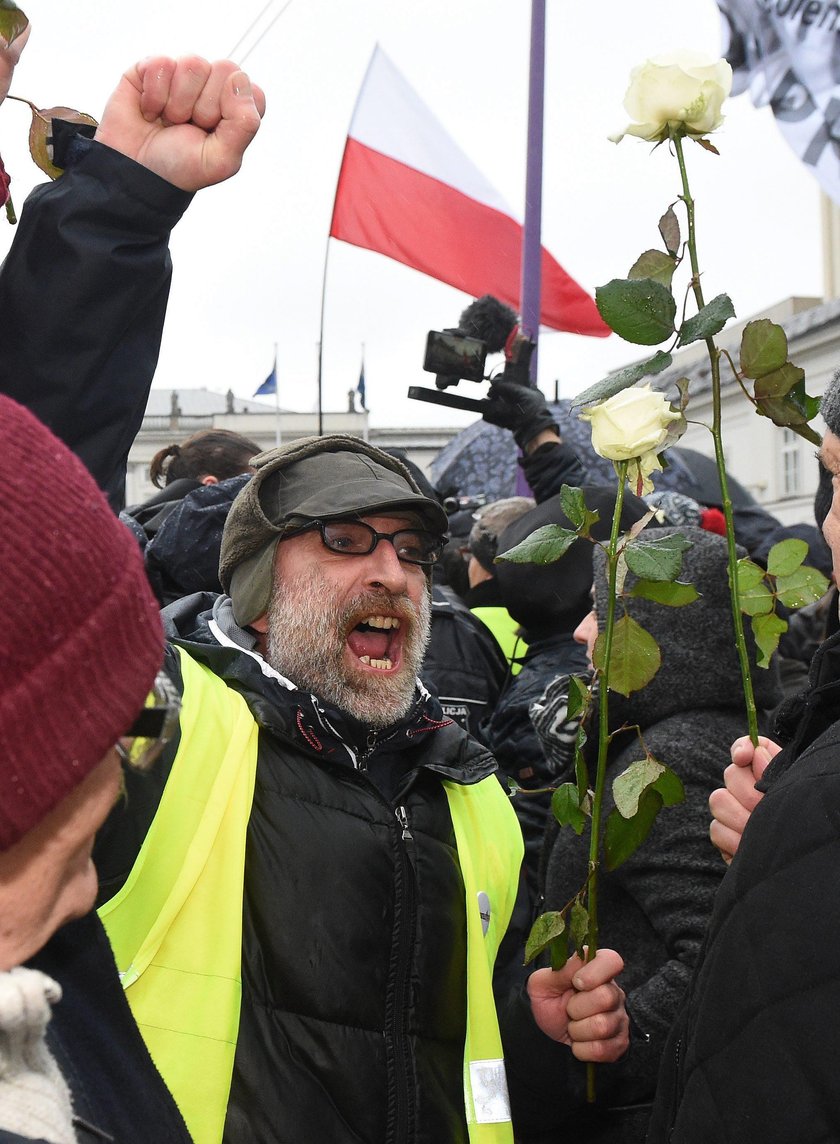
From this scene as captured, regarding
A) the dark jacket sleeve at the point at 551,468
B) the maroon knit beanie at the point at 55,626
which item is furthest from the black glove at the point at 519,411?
the maroon knit beanie at the point at 55,626

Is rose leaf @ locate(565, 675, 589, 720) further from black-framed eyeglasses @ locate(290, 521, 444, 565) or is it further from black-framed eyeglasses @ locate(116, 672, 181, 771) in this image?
black-framed eyeglasses @ locate(116, 672, 181, 771)

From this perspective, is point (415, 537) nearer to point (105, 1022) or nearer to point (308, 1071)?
point (308, 1071)

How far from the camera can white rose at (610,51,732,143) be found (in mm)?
1717

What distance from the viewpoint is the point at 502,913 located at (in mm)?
2303

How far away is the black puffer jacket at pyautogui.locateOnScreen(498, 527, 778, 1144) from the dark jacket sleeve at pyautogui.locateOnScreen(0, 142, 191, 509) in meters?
1.11

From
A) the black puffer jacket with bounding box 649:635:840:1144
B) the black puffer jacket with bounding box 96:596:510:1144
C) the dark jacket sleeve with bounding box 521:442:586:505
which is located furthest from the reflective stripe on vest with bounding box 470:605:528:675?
the black puffer jacket with bounding box 649:635:840:1144

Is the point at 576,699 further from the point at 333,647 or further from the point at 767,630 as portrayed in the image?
the point at 333,647

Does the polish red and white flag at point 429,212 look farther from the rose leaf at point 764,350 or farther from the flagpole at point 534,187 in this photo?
the rose leaf at point 764,350

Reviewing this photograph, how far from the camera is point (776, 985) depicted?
135 centimetres

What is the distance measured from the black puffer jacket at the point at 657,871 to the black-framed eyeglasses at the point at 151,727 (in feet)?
4.40

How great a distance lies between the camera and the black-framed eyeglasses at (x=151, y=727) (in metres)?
1.06

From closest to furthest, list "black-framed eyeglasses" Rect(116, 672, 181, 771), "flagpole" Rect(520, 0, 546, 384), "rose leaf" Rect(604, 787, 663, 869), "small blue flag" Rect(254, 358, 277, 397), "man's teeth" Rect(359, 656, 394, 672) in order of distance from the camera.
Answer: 1. "black-framed eyeglasses" Rect(116, 672, 181, 771)
2. "rose leaf" Rect(604, 787, 663, 869)
3. "man's teeth" Rect(359, 656, 394, 672)
4. "flagpole" Rect(520, 0, 546, 384)
5. "small blue flag" Rect(254, 358, 277, 397)

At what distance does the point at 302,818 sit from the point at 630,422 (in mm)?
854

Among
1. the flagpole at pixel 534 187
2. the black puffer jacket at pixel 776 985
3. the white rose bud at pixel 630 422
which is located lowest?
the black puffer jacket at pixel 776 985
